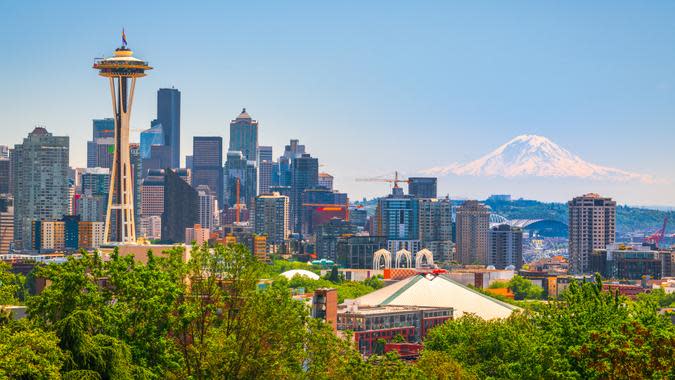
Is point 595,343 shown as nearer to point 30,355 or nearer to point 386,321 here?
point 30,355

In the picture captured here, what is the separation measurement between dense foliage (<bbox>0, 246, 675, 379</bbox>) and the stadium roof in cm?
9326

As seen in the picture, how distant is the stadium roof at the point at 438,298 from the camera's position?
504 ft

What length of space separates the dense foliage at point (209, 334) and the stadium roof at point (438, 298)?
306 ft

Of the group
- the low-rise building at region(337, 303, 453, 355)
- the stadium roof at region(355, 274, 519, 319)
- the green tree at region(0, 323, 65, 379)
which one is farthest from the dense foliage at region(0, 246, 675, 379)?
the stadium roof at region(355, 274, 519, 319)

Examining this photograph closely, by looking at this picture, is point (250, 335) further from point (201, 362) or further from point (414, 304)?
point (414, 304)

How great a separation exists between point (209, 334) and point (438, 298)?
348 feet

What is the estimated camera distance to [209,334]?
5450 cm

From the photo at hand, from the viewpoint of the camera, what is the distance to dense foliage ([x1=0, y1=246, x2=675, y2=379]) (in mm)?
49250

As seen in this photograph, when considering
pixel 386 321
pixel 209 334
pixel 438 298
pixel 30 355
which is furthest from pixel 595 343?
pixel 438 298

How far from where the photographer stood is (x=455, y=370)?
73.9 metres

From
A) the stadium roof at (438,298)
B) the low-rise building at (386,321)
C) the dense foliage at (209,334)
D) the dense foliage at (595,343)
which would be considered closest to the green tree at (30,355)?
the dense foliage at (209,334)

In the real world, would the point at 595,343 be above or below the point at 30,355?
above

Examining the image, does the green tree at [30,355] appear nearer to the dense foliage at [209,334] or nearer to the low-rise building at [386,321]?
the dense foliage at [209,334]

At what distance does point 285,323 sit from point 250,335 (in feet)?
4.43
